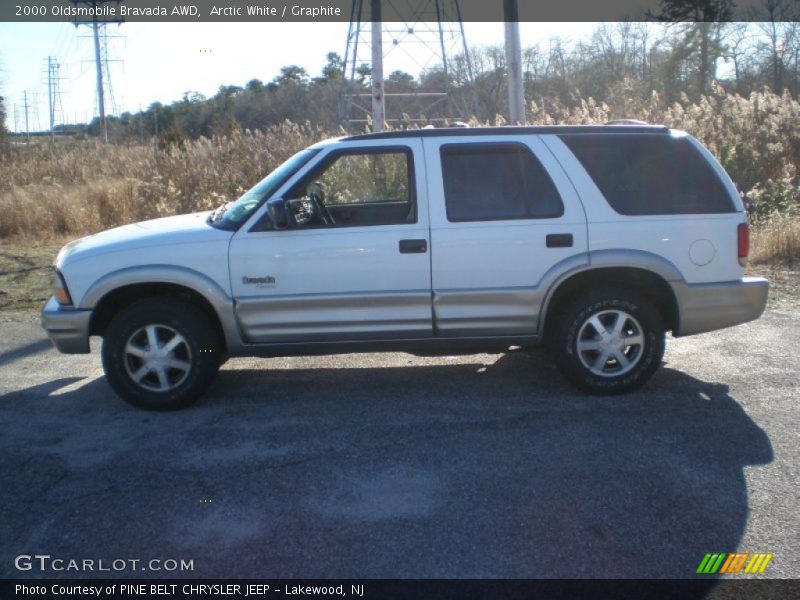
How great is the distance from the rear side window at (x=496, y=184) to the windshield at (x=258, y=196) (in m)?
1.06

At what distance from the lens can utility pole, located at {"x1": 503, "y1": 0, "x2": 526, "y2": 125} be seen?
11.7m

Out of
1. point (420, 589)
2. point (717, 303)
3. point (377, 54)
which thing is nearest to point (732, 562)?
point (420, 589)

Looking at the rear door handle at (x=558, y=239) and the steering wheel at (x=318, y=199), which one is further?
the steering wheel at (x=318, y=199)

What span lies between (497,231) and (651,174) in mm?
1234

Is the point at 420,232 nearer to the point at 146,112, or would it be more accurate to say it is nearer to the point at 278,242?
the point at 278,242

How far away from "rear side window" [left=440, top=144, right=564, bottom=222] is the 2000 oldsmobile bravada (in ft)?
0.04

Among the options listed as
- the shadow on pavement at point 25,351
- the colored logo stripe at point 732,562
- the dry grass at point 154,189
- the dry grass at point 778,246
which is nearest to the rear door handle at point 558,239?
the colored logo stripe at point 732,562

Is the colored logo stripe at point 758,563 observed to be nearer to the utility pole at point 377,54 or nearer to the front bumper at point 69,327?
the front bumper at point 69,327

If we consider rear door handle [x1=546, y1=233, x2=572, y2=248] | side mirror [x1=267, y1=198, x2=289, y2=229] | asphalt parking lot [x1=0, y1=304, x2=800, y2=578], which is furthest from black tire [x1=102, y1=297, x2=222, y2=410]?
rear door handle [x1=546, y1=233, x2=572, y2=248]

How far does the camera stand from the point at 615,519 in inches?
168

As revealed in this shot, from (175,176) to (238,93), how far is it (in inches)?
1232

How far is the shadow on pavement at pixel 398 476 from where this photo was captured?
4.01 m

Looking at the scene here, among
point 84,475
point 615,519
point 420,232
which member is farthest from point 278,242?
point 615,519

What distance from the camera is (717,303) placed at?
614 centimetres
